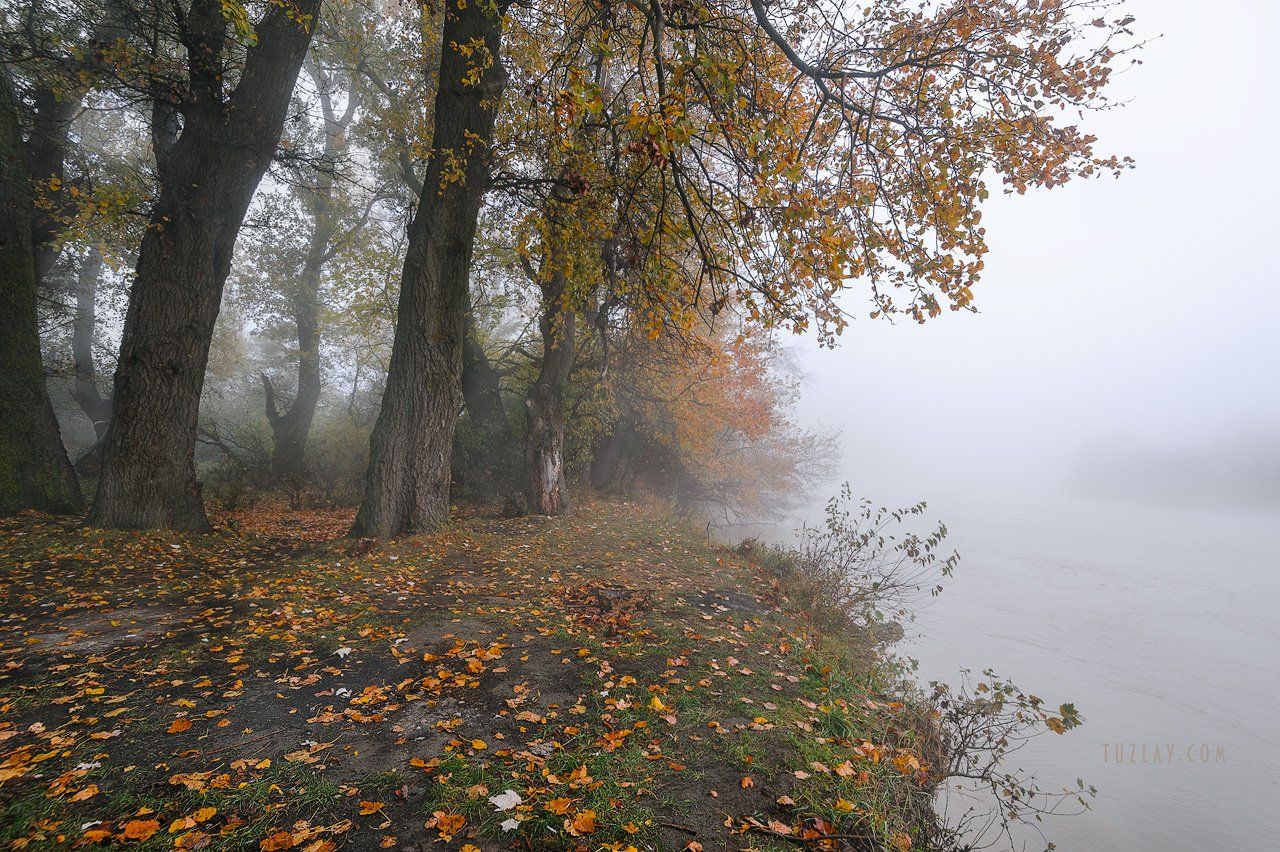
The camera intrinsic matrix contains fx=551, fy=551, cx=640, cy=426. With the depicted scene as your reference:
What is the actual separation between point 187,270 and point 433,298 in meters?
3.15

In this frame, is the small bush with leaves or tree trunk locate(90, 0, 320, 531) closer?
tree trunk locate(90, 0, 320, 531)

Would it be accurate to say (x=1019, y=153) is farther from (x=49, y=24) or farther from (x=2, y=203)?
(x=49, y=24)

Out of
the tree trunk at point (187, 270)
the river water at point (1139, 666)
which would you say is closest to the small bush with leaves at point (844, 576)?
the river water at point (1139, 666)

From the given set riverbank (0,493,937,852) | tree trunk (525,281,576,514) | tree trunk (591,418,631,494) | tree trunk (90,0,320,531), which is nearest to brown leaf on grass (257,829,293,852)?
riverbank (0,493,937,852)

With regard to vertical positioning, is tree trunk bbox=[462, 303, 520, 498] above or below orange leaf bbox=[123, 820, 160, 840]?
above

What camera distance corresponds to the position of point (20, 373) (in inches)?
298

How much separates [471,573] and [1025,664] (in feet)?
34.5

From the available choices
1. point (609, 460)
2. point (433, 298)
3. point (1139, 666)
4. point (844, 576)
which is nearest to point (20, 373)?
point (433, 298)

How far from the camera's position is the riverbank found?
246 cm

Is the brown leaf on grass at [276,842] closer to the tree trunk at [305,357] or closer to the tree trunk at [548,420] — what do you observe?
the tree trunk at [548,420]

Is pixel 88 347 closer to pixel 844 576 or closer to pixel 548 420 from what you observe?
pixel 548 420

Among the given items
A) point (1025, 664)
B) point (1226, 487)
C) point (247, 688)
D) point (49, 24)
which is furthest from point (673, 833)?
point (1226, 487)

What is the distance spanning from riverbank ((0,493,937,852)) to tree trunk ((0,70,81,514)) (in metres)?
1.24

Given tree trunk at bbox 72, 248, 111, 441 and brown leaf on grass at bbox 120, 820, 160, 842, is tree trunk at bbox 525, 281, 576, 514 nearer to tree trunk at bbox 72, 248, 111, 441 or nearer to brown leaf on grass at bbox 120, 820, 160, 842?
brown leaf on grass at bbox 120, 820, 160, 842
